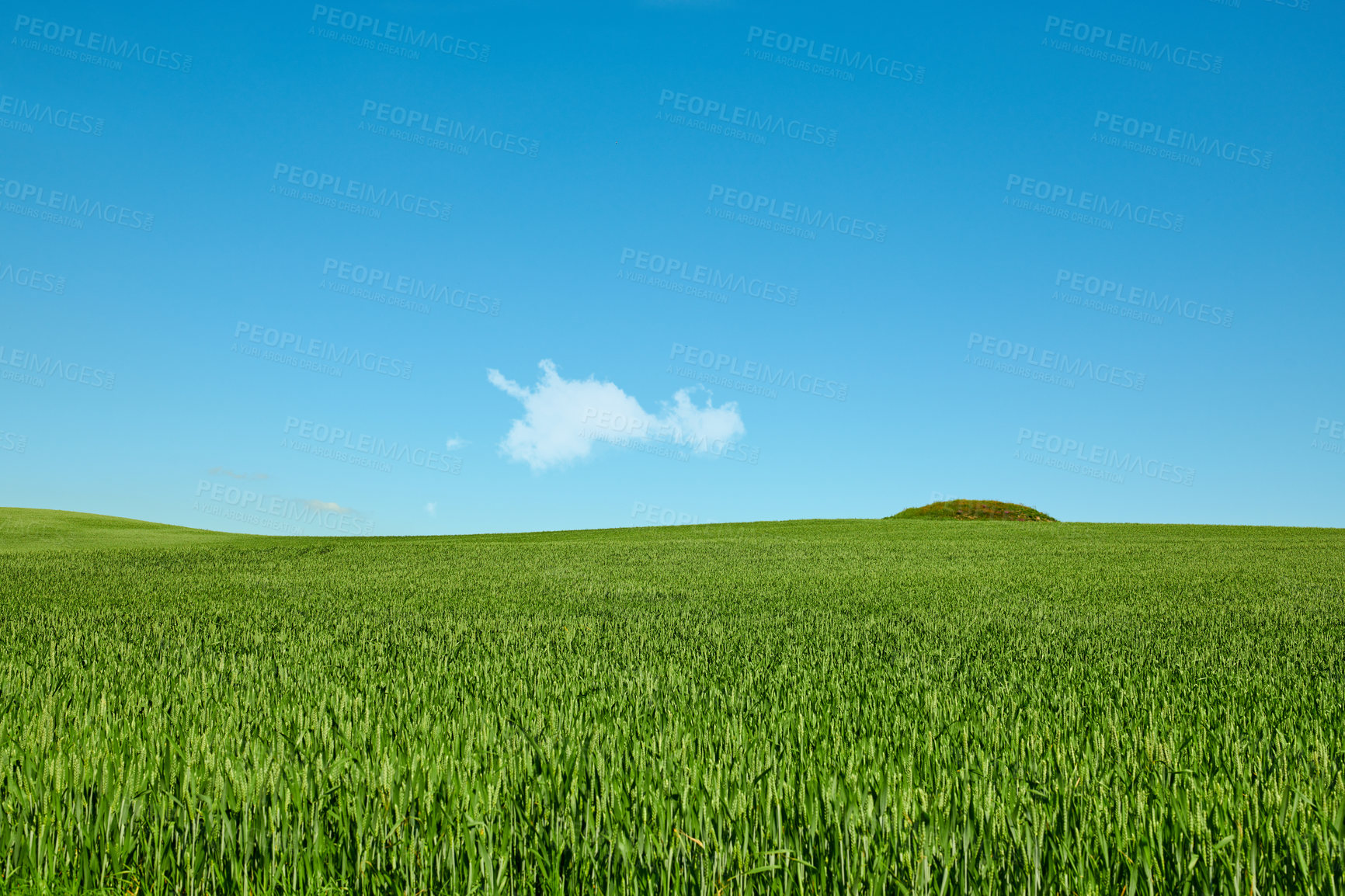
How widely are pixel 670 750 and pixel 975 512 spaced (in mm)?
53630

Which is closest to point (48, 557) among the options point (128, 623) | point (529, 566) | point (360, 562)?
point (360, 562)

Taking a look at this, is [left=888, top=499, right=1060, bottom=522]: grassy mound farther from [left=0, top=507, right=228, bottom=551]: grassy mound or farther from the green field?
the green field

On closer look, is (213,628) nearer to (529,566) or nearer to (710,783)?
(710,783)

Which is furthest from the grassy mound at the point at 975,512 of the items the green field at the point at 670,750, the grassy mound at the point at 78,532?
the green field at the point at 670,750

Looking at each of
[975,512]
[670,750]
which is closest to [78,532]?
[670,750]

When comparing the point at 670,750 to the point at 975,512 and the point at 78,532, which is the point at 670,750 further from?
the point at 975,512

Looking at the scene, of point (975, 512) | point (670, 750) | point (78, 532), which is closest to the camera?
point (670, 750)

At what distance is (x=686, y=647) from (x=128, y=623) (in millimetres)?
6288

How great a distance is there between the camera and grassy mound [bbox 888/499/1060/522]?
51.9m

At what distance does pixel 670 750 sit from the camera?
11.3 feet

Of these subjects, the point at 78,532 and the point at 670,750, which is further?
the point at 78,532

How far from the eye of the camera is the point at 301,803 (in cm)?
268

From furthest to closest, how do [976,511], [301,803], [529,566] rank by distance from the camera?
[976,511], [529,566], [301,803]

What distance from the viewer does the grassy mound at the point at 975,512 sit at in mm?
51938
